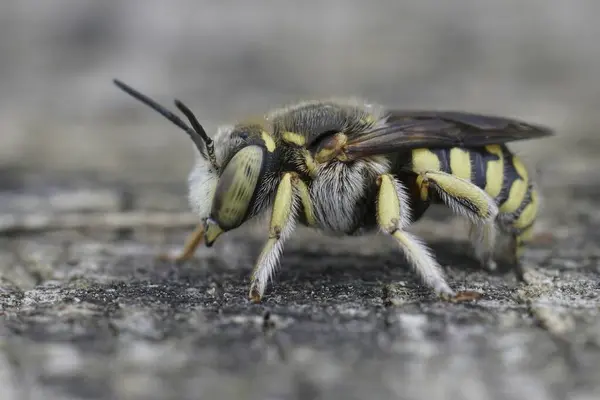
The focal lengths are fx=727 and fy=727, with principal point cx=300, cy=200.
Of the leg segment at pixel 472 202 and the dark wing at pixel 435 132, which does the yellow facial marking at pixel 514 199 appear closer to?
the leg segment at pixel 472 202

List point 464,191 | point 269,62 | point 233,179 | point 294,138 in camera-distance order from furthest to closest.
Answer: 1. point 269,62
2. point 294,138
3. point 464,191
4. point 233,179

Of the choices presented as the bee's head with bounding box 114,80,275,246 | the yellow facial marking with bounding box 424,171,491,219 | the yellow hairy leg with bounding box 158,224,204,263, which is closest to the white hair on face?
the bee's head with bounding box 114,80,275,246

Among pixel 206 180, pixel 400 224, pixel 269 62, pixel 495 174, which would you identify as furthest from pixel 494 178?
pixel 269 62

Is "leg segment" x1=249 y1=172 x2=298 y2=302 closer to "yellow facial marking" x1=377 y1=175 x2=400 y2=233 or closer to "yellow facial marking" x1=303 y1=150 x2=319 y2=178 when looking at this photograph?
"yellow facial marking" x1=303 y1=150 x2=319 y2=178

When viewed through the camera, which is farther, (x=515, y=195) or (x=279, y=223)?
(x=515, y=195)

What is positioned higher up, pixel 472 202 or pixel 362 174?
pixel 362 174

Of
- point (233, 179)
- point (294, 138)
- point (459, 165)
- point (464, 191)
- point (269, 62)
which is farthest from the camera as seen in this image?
point (269, 62)

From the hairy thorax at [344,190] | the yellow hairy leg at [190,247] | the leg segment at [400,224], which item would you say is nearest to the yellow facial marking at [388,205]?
the leg segment at [400,224]

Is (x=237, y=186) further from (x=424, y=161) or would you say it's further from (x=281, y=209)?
(x=424, y=161)
